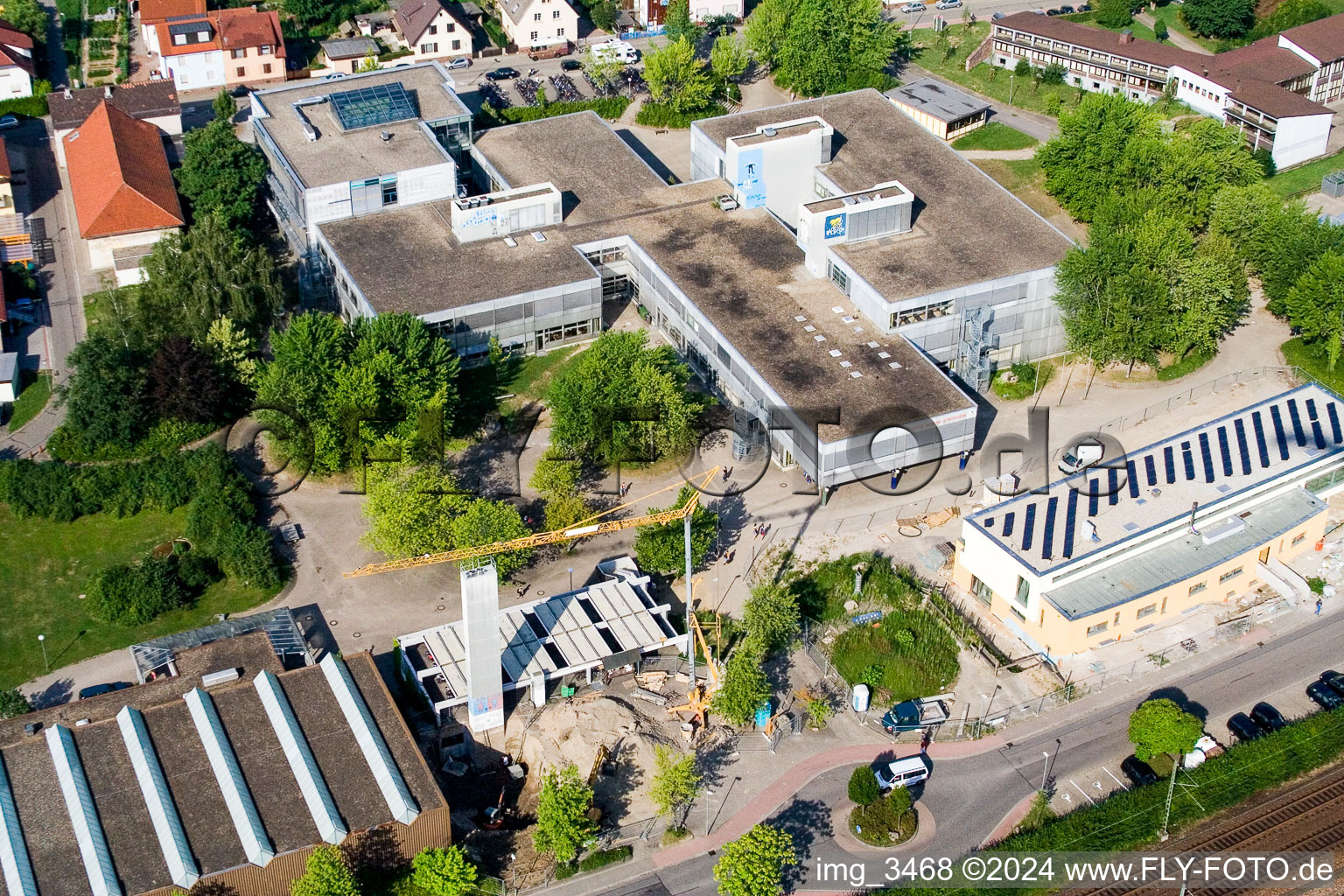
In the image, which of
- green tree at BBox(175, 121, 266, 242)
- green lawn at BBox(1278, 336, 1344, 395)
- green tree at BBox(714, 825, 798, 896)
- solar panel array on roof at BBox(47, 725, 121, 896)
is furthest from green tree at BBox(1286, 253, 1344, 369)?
solar panel array on roof at BBox(47, 725, 121, 896)

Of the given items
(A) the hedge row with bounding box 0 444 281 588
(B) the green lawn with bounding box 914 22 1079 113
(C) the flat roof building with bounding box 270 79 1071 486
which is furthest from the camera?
(B) the green lawn with bounding box 914 22 1079 113

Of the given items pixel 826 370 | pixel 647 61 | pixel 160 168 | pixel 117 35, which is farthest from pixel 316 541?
pixel 117 35

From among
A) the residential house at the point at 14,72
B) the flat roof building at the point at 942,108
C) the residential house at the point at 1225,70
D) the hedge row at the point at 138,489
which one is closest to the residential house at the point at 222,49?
the residential house at the point at 14,72

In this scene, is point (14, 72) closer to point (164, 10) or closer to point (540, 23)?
point (164, 10)

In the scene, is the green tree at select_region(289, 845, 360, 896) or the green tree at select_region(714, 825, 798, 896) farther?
the green tree at select_region(714, 825, 798, 896)

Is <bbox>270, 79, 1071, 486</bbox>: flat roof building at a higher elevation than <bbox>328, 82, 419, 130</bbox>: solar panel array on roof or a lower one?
lower

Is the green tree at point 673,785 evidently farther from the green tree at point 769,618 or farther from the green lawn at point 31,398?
the green lawn at point 31,398

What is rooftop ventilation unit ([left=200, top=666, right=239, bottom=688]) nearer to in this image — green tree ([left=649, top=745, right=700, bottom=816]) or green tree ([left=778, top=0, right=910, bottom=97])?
green tree ([left=649, top=745, right=700, bottom=816])
